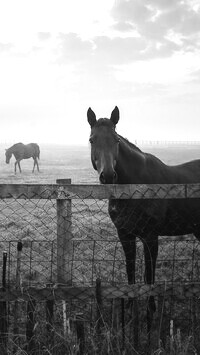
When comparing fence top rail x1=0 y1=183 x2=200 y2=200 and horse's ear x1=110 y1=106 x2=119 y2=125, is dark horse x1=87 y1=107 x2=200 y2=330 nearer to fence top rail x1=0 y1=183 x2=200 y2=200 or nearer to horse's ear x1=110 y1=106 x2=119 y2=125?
horse's ear x1=110 y1=106 x2=119 y2=125

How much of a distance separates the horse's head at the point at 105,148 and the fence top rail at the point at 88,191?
2.32ft

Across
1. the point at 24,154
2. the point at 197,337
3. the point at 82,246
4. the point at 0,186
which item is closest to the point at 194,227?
the point at 197,337

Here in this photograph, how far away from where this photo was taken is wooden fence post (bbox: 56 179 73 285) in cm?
329

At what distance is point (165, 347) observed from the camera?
11.0 feet

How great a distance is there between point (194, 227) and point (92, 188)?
3012 millimetres

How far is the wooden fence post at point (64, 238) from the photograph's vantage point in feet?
10.8

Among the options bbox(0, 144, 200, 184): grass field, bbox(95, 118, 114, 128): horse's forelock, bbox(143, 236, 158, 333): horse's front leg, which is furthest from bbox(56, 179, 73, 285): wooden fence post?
bbox(0, 144, 200, 184): grass field

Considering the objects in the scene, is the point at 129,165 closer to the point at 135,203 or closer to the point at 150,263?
the point at 135,203

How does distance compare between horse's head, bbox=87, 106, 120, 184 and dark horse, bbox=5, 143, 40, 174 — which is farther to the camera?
dark horse, bbox=5, 143, 40, 174

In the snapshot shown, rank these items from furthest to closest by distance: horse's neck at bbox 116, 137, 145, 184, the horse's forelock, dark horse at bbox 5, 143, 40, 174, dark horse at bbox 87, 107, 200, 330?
dark horse at bbox 5, 143, 40, 174, horse's neck at bbox 116, 137, 145, 184, the horse's forelock, dark horse at bbox 87, 107, 200, 330

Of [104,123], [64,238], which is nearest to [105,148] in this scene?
[104,123]

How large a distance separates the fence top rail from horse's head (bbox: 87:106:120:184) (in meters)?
0.71

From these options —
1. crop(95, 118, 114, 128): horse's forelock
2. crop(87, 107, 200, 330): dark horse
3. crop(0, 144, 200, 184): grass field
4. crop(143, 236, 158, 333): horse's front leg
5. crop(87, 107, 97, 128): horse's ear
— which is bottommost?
crop(143, 236, 158, 333): horse's front leg

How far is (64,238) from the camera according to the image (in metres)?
3.33
